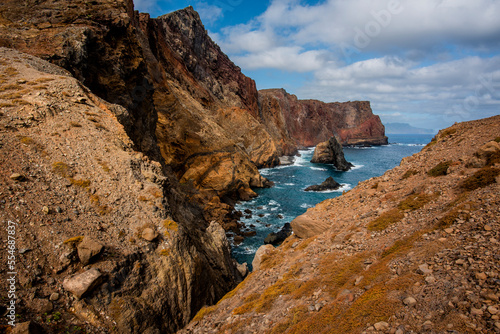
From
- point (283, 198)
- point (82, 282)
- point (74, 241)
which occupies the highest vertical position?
point (74, 241)

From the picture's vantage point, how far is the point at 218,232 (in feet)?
63.9

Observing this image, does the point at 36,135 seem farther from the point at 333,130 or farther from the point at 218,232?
the point at 333,130

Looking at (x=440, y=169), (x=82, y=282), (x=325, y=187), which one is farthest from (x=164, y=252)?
(x=325, y=187)

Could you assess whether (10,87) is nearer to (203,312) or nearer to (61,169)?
(61,169)

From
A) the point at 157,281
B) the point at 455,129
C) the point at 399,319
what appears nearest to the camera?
the point at 399,319

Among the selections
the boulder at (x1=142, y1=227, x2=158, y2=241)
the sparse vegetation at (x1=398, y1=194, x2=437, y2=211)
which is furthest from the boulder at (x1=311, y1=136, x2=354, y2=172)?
the boulder at (x1=142, y1=227, x2=158, y2=241)

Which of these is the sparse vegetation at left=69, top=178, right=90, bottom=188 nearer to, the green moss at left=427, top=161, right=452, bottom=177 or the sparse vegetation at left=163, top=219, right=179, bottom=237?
the sparse vegetation at left=163, top=219, right=179, bottom=237

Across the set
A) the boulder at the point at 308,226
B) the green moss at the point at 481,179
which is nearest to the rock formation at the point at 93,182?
the boulder at the point at 308,226

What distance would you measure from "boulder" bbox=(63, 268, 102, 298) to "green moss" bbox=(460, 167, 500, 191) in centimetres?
1419

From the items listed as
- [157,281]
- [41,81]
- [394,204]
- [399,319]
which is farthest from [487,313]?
[41,81]

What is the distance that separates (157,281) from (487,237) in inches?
427

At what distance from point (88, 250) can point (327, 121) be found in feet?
609

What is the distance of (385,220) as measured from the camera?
10.4m

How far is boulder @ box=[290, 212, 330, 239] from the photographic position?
528 inches
